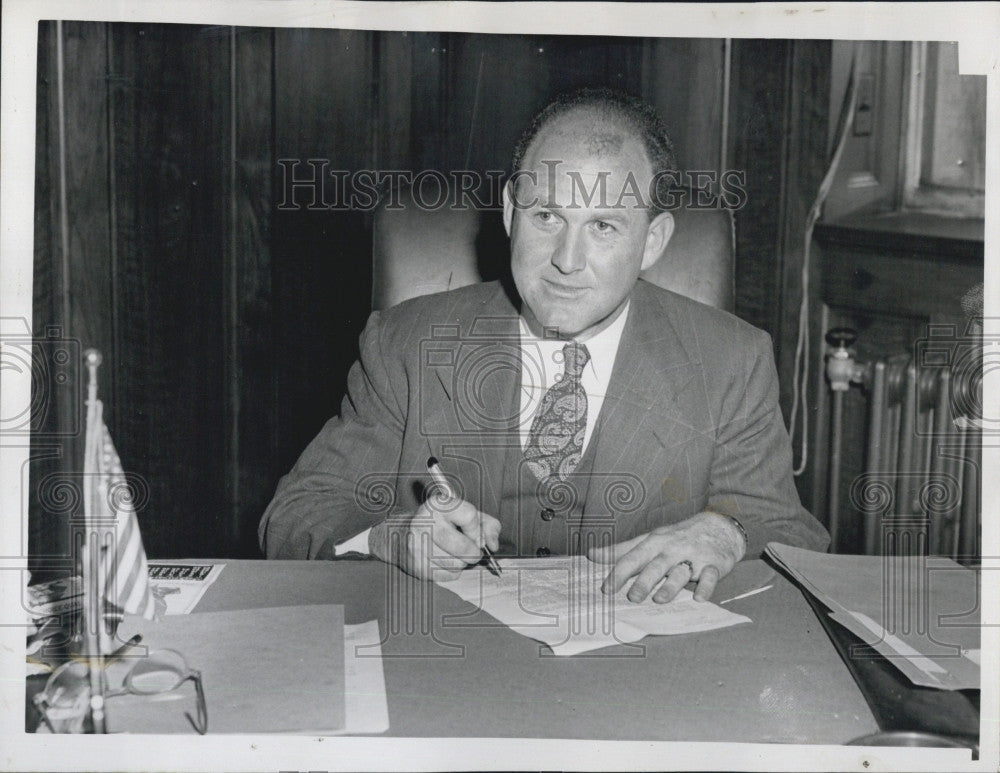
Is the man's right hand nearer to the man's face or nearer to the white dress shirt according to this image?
the white dress shirt

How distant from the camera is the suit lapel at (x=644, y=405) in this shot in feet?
4.54

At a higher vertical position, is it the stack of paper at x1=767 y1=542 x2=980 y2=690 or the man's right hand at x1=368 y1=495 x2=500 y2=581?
the man's right hand at x1=368 y1=495 x2=500 y2=581

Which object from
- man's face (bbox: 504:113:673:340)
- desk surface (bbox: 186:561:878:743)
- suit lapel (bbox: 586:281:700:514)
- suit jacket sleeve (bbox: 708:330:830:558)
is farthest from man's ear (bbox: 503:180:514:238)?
desk surface (bbox: 186:561:878:743)

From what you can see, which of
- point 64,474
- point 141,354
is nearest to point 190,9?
point 141,354

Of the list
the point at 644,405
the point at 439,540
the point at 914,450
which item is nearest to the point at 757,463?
the point at 644,405

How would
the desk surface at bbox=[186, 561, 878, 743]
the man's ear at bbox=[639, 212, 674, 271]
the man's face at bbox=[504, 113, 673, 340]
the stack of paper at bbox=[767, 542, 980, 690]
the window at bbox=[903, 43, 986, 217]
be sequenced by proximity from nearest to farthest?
the desk surface at bbox=[186, 561, 878, 743]
the stack of paper at bbox=[767, 542, 980, 690]
the man's face at bbox=[504, 113, 673, 340]
the man's ear at bbox=[639, 212, 674, 271]
the window at bbox=[903, 43, 986, 217]

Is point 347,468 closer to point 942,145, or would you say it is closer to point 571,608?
point 571,608

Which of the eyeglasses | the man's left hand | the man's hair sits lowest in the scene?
the eyeglasses

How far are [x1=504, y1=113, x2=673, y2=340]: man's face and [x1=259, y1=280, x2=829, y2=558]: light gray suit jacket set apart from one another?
6cm

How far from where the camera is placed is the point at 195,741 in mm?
1142

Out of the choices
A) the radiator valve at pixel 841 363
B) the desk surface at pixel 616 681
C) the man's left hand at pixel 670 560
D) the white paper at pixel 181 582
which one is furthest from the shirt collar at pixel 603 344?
the radiator valve at pixel 841 363

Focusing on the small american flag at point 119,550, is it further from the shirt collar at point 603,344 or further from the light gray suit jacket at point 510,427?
the shirt collar at point 603,344

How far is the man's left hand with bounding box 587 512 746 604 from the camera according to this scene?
3.87 feet

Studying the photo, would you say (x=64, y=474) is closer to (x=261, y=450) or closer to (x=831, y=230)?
(x=261, y=450)
